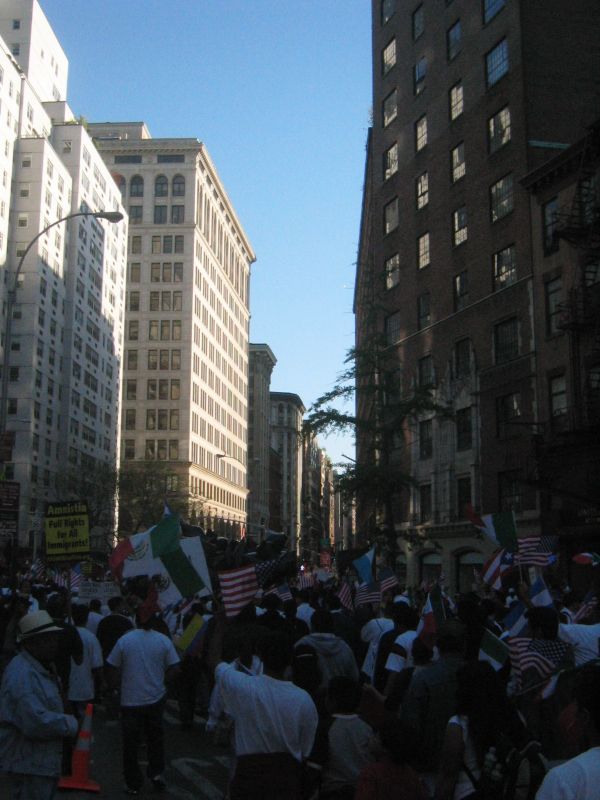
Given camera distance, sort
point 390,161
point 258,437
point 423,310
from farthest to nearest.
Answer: point 258,437 → point 390,161 → point 423,310

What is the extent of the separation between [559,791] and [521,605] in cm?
686

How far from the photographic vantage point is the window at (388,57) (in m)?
51.1

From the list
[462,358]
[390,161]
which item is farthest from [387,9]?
[462,358]

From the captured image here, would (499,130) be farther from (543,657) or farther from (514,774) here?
(514,774)

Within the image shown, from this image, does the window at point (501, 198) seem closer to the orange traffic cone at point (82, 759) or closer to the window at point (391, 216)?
the window at point (391, 216)

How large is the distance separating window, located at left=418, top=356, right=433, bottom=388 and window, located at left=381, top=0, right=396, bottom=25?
827 inches

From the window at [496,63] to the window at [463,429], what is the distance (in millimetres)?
15180

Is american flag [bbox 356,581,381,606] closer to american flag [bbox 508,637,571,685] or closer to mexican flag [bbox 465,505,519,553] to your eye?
mexican flag [bbox 465,505,519,553]

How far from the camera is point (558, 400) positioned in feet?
113

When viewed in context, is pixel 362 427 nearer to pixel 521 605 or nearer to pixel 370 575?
pixel 370 575

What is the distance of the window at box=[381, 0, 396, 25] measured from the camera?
51.5 m

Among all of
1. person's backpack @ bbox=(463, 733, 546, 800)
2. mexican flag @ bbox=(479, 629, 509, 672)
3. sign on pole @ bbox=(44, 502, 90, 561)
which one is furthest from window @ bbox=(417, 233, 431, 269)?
person's backpack @ bbox=(463, 733, 546, 800)

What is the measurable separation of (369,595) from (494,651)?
8.50 m

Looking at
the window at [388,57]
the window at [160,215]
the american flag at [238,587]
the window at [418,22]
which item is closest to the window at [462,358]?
the window at [418,22]
